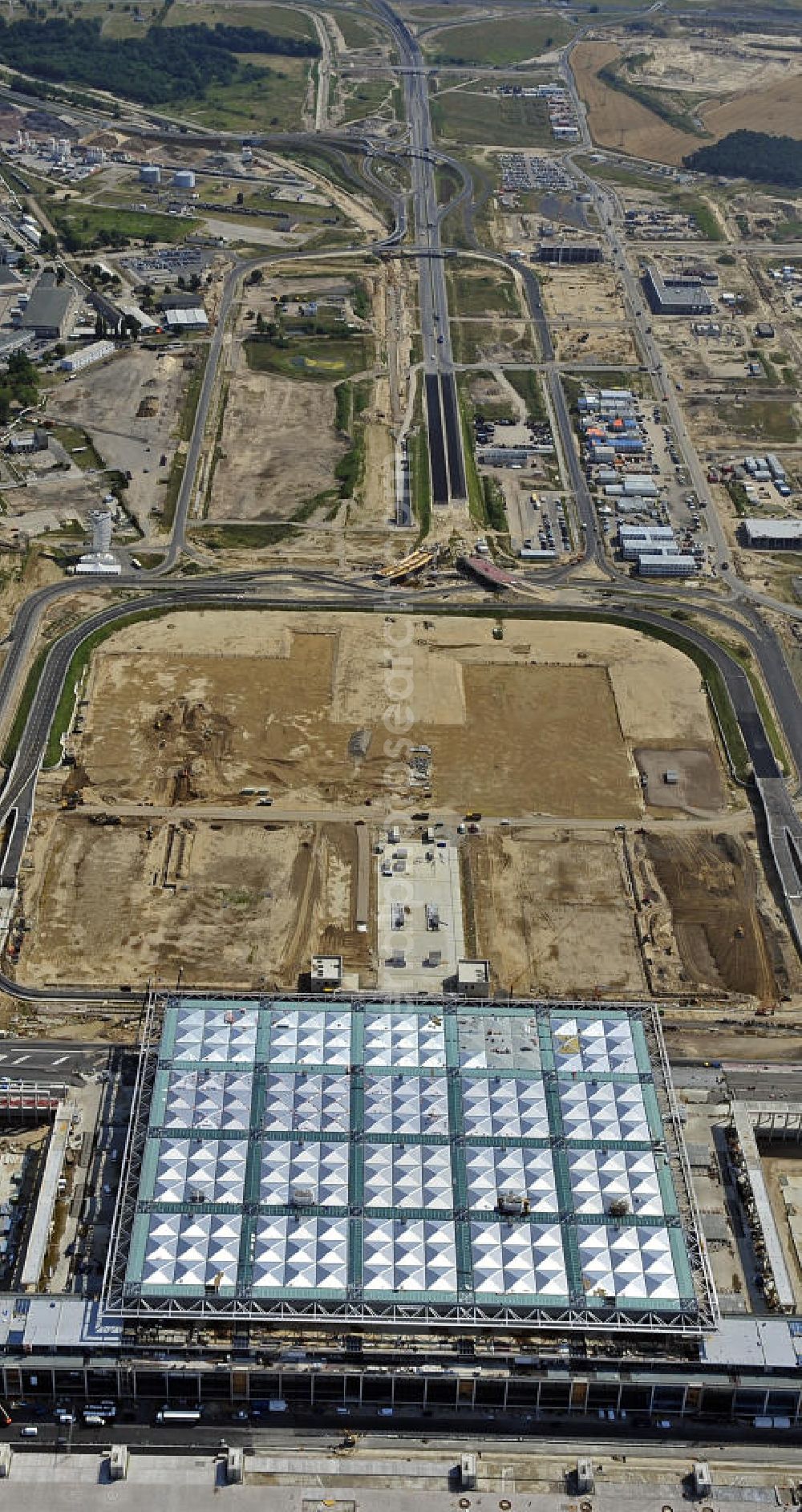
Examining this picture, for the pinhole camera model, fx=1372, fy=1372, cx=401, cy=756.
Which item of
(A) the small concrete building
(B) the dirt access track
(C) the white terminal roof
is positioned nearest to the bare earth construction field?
(B) the dirt access track

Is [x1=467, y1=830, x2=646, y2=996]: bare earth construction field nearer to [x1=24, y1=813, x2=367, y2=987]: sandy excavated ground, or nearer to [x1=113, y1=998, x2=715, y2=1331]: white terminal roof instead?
[x1=113, y1=998, x2=715, y2=1331]: white terminal roof

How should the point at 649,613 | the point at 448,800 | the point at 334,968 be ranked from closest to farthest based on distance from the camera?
the point at 334,968 → the point at 448,800 → the point at 649,613

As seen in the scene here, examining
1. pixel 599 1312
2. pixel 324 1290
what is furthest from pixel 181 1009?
pixel 599 1312

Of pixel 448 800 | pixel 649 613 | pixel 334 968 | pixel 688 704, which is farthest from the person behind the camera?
pixel 649 613

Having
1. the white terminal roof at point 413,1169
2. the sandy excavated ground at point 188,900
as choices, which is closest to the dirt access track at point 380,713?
the sandy excavated ground at point 188,900

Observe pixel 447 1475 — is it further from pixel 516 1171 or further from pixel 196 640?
pixel 196 640

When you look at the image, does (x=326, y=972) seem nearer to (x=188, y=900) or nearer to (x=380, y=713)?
(x=188, y=900)

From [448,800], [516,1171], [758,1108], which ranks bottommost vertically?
[516,1171]
